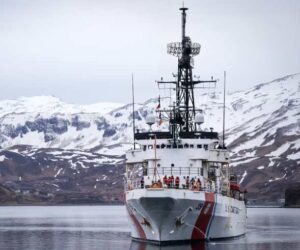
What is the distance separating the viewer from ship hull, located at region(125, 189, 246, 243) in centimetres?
7556

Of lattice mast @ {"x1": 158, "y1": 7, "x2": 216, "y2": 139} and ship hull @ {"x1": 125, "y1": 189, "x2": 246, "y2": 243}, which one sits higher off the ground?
lattice mast @ {"x1": 158, "y1": 7, "x2": 216, "y2": 139}

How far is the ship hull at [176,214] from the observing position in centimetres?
7556

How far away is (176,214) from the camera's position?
76.2 m

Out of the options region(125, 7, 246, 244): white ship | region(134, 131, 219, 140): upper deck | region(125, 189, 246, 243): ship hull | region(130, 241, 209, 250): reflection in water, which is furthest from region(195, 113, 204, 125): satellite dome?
region(130, 241, 209, 250): reflection in water

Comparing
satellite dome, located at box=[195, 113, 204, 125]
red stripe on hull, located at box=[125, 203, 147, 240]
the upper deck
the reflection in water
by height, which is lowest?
the reflection in water

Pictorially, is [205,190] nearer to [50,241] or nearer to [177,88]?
[177,88]

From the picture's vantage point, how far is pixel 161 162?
83.6 m

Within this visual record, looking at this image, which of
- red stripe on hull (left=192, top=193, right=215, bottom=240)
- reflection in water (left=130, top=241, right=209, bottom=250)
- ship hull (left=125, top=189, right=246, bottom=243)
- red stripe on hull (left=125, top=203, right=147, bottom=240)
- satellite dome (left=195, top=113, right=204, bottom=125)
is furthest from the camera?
satellite dome (left=195, top=113, right=204, bottom=125)

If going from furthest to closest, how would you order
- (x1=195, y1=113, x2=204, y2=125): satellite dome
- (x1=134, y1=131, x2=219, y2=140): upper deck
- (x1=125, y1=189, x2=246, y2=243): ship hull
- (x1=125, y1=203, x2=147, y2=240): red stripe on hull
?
1. (x1=195, y1=113, x2=204, y2=125): satellite dome
2. (x1=134, y1=131, x2=219, y2=140): upper deck
3. (x1=125, y1=203, x2=147, y2=240): red stripe on hull
4. (x1=125, y1=189, x2=246, y2=243): ship hull

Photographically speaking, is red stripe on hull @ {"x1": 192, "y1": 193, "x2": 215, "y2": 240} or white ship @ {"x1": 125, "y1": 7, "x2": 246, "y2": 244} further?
red stripe on hull @ {"x1": 192, "y1": 193, "x2": 215, "y2": 240}

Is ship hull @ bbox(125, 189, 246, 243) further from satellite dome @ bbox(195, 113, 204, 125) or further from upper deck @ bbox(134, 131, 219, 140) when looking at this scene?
satellite dome @ bbox(195, 113, 204, 125)

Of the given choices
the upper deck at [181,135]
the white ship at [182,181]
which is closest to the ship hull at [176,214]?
the white ship at [182,181]

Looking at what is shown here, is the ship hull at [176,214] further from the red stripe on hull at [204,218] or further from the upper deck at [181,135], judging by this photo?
the upper deck at [181,135]

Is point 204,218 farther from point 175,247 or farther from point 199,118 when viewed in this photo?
point 199,118
